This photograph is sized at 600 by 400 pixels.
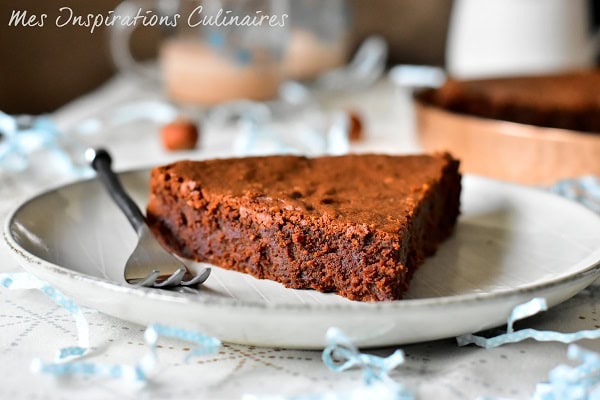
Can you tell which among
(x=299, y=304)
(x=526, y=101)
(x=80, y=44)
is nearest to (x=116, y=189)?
(x=299, y=304)

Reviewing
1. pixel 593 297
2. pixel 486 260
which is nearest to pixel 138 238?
pixel 486 260

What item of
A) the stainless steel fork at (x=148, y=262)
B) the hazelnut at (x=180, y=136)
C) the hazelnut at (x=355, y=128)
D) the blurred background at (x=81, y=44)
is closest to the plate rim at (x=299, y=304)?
the stainless steel fork at (x=148, y=262)

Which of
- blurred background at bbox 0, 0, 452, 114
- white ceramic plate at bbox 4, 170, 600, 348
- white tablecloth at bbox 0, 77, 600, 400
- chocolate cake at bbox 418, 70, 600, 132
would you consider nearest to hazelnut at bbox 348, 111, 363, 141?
chocolate cake at bbox 418, 70, 600, 132

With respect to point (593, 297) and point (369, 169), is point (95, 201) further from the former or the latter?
point (593, 297)

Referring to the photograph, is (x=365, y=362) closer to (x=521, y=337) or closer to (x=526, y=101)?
(x=521, y=337)

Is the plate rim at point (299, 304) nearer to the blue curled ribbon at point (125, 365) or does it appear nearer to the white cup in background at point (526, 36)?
the blue curled ribbon at point (125, 365)
